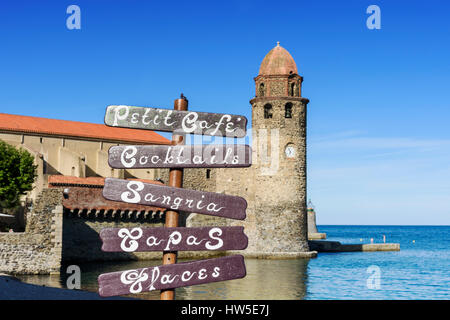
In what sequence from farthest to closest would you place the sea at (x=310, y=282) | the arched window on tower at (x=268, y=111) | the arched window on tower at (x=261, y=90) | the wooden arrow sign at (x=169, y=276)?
the arched window on tower at (x=261, y=90), the arched window on tower at (x=268, y=111), the sea at (x=310, y=282), the wooden arrow sign at (x=169, y=276)

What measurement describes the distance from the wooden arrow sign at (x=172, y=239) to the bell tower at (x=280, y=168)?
99.4 ft

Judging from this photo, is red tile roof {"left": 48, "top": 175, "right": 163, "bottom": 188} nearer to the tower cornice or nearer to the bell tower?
the bell tower

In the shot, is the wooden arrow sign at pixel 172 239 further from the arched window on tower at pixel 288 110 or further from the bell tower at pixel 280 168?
the arched window on tower at pixel 288 110

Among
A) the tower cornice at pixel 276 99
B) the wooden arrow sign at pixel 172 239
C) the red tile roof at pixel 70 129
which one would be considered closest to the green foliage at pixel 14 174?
the red tile roof at pixel 70 129

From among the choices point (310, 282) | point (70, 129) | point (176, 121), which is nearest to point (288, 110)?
point (310, 282)

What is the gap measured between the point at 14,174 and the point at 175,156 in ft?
97.8

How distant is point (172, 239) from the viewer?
553 centimetres

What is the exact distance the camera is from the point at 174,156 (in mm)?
5688

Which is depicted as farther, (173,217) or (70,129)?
(70,129)

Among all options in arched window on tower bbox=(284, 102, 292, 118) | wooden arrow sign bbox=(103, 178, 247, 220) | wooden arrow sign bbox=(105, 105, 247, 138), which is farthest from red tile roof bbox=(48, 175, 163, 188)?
wooden arrow sign bbox=(103, 178, 247, 220)

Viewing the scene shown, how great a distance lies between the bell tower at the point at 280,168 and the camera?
35719 millimetres

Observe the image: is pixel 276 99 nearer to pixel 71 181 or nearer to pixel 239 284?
pixel 71 181
